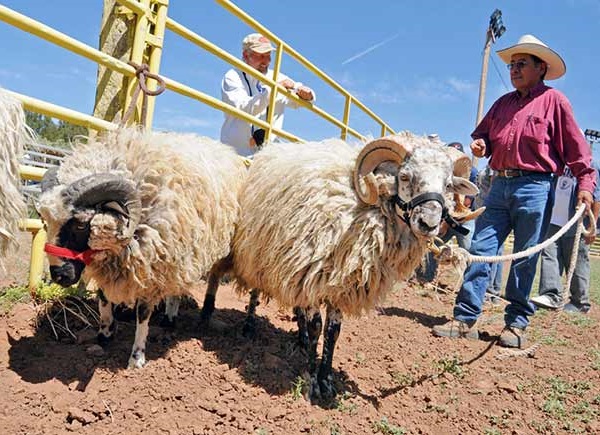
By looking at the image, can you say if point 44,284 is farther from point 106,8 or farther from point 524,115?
point 524,115

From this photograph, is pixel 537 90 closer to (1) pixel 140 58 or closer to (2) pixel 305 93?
(2) pixel 305 93

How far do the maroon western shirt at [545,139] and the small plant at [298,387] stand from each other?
261cm

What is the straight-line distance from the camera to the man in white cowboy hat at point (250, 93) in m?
4.95

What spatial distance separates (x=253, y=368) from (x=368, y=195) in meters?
1.41

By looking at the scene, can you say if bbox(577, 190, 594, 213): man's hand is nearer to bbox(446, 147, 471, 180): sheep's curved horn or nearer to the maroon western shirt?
the maroon western shirt

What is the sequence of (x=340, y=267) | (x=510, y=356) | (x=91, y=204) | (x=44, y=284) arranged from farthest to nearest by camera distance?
(x=510, y=356) < (x=44, y=284) < (x=340, y=267) < (x=91, y=204)

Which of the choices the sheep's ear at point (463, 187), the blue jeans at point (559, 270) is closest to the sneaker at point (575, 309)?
the blue jeans at point (559, 270)

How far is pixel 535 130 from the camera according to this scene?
4379 millimetres

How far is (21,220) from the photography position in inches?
106

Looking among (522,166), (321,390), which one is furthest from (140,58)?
(522,166)

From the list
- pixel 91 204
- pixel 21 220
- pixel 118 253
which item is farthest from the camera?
pixel 118 253

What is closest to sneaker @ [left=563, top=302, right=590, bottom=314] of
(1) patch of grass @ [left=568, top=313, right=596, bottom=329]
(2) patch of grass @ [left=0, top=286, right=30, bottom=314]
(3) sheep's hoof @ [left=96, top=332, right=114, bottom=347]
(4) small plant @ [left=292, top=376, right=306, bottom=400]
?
(1) patch of grass @ [left=568, top=313, right=596, bottom=329]

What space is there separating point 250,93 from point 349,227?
225 cm

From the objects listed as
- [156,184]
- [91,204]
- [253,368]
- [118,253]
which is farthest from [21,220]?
[253,368]
